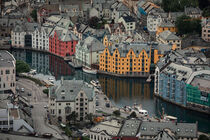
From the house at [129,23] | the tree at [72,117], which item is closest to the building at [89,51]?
the house at [129,23]

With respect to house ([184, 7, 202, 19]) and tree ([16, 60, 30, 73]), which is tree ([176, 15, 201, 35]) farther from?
tree ([16, 60, 30, 73])

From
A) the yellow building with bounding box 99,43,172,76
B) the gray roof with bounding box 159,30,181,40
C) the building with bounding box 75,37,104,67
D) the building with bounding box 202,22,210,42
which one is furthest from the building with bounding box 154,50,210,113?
the building with bounding box 202,22,210,42

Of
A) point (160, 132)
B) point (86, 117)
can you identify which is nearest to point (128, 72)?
point (86, 117)

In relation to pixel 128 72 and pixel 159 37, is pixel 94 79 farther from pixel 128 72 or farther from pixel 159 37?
pixel 159 37

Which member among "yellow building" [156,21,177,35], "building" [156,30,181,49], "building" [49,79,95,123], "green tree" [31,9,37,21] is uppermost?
"green tree" [31,9,37,21]

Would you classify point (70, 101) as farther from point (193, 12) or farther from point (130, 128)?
point (193, 12)
